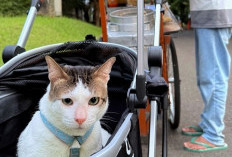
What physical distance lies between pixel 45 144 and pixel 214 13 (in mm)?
1800

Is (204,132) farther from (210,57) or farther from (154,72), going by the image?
(154,72)

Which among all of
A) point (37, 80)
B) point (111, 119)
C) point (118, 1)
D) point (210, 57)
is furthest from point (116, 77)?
point (118, 1)

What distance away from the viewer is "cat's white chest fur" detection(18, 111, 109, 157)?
69.2 inches

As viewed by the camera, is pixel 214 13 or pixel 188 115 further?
pixel 188 115

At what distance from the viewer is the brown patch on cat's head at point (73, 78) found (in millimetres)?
1707

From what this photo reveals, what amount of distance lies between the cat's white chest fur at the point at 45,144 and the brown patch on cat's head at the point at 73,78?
6.7 inches

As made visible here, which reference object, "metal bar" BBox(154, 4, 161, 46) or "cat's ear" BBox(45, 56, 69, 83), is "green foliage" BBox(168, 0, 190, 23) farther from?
"cat's ear" BBox(45, 56, 69, 83)

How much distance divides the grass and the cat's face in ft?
16.4

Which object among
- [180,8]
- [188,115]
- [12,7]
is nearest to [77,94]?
[188,115]

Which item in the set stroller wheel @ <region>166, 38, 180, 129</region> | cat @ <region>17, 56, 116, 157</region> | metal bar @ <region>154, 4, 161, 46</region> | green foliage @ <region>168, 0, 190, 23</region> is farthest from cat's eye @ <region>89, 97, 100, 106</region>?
green foliage @ <region>168, 0, 190, 23</region>

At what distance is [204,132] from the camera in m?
3.42

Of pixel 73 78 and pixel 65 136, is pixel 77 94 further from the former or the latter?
pixel 65 136

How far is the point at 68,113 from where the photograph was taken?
64.5 inches

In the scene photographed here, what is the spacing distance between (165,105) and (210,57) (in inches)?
42.7
